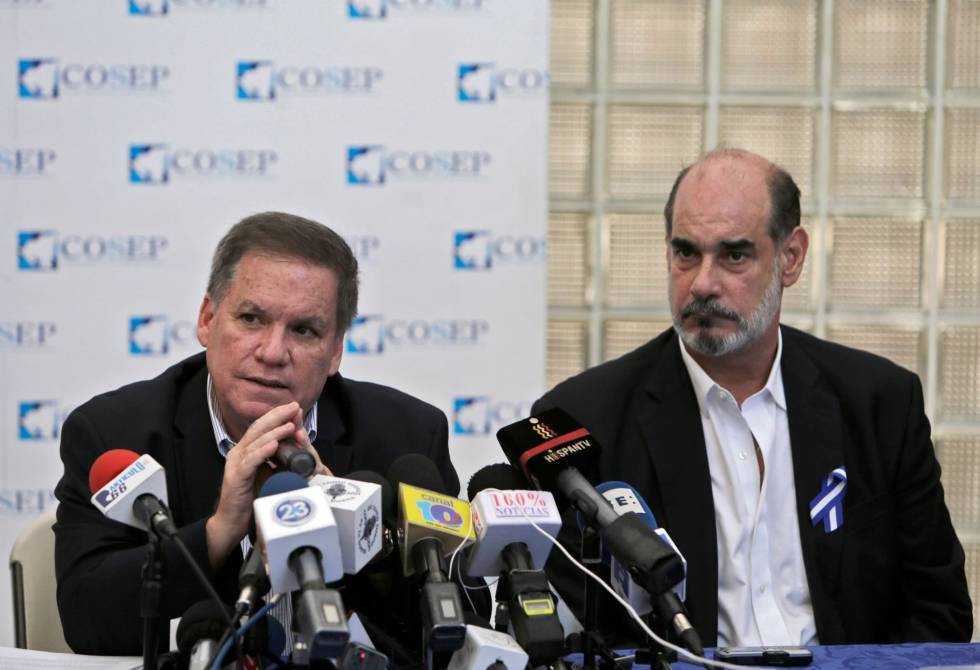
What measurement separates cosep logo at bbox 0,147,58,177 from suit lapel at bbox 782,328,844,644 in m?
3.13

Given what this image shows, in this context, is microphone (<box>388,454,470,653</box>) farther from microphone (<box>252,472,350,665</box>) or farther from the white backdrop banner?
the white backdrop banner

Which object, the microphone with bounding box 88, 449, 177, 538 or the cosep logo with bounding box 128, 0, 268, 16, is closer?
the microphone with bounding box 88, 449, 177, 538

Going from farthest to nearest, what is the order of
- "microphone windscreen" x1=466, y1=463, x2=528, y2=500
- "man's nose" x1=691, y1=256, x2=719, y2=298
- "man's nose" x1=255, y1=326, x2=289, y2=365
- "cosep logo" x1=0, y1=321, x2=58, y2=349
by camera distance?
"cosep logo" x1=0, y1=321, x2=58, y2=349 → "man's nose" x1=691, y1=256, x2=719, y2=298 → "man's nose" x1=255, y1=326, x2=289, y2=365 → "microphone windscreen" x1=466, y1=463, x2=528, y2=500

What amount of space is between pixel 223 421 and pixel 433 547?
105 centimetres

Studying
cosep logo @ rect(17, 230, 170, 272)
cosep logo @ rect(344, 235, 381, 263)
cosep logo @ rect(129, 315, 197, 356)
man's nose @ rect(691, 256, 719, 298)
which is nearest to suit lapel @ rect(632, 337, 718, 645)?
man's nose @ rect(691, 256, 719, 298)

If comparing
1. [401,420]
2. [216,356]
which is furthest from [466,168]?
[216,356]

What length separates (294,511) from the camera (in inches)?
52.8

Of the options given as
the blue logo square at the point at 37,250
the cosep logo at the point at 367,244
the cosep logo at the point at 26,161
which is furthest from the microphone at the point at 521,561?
the cosep logo at the point at 26,161

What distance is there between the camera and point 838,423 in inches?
108

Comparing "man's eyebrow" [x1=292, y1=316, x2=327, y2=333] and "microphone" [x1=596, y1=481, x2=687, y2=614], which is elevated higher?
"man's eyebrow" [x1=292, y1=316, x2=327, y2=333]

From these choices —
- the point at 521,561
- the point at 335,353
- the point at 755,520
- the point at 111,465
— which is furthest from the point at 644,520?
the point at 755,520

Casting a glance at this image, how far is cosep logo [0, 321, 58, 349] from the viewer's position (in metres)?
4.39

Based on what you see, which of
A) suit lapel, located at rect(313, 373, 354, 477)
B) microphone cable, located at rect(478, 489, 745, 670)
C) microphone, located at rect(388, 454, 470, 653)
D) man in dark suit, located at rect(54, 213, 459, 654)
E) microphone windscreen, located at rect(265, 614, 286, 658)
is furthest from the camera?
suit lapel, located at rect(313, 373, 354, 477)

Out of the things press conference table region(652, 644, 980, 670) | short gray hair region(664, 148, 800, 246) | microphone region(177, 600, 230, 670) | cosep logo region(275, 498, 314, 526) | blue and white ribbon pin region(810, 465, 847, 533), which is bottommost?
press conference table region(652, 644, 980, 670)
